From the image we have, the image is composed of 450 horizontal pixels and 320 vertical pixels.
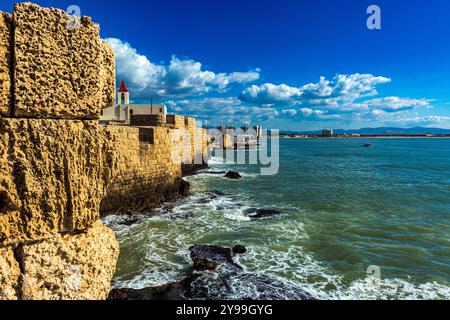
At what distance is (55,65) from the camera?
2.30 metres

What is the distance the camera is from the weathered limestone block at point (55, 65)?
87.1 inches

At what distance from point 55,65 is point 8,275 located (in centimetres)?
160

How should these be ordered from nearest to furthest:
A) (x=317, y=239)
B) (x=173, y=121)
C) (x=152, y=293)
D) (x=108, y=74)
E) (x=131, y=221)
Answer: (x=108, y=74)
(x=152, y=293)
(x=317, y=239)
(x=131, y=221)
(x=173, y=121)

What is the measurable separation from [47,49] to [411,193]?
24.0m

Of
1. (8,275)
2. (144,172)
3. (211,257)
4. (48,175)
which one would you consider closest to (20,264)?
(8,275)

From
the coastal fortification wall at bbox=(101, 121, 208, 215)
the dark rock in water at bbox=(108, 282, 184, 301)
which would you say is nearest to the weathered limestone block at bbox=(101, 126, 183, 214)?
the coastal fortification wall at bbox=(101, 121, 208, 215)

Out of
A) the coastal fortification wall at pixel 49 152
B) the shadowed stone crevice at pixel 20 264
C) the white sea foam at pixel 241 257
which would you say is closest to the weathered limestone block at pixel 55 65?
the coastal fortification wall at pixel 49 152

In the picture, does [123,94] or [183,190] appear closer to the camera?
[183,190]

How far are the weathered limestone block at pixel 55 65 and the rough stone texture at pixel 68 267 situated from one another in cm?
103

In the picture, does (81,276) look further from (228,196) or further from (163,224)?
(228,196)

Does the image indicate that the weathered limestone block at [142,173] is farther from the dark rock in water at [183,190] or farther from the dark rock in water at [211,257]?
the dark rock in water at [211,257]

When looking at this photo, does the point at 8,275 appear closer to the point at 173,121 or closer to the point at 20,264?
the point at 20,264

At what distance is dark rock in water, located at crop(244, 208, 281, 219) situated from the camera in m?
14.5

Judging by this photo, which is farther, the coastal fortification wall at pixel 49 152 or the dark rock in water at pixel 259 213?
the dark rock in water at pixel 259 213
